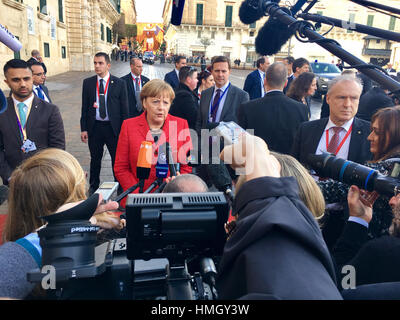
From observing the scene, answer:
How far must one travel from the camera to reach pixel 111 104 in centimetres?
464

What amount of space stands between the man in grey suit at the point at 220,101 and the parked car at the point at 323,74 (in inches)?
482

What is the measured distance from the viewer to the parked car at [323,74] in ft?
51.3

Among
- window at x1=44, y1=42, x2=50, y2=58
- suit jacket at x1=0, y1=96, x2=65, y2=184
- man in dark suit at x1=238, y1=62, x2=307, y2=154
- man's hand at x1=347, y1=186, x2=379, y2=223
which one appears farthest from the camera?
window at x1=44, y1=42, x2=50, y2=58

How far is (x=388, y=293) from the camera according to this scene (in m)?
1.01

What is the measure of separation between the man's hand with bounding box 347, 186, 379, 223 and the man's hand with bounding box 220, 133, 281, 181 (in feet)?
2.17

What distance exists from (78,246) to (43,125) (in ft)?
8.60

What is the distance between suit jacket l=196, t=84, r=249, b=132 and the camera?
14.6 feet

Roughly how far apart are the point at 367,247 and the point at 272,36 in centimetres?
120

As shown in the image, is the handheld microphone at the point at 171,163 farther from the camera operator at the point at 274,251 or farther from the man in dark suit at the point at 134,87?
the man in dark suit at the point at 134,87

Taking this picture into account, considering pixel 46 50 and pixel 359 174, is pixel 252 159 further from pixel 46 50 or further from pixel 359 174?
pixel 46 50

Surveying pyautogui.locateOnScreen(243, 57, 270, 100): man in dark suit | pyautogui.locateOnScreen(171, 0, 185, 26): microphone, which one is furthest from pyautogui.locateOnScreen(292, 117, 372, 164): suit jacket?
Result: pyautogui.locateOnScreen(243, 57, 270, 100): man in dark suit

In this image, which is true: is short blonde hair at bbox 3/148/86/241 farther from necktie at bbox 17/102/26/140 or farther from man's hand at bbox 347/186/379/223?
necktie at bbox 17/102/26/140

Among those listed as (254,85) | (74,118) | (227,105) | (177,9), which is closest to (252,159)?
(177,9)

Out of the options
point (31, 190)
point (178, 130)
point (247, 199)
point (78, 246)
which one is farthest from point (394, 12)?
point (178, 130)
